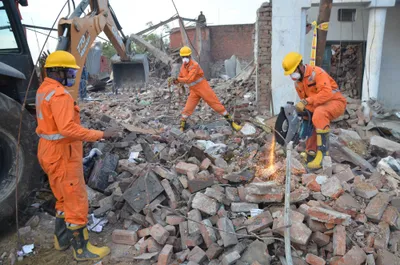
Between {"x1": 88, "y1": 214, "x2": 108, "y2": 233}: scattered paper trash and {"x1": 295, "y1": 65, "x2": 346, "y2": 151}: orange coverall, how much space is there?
3.11 meters

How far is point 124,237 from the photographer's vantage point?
11.2 ft

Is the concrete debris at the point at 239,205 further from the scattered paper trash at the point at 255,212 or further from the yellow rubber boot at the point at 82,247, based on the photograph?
the yellow rubber boot at the point at 82,247

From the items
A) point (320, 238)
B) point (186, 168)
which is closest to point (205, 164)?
point (186, 168)

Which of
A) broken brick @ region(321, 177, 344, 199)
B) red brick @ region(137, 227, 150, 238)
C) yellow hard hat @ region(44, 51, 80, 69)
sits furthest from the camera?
broken brick @ region(321, 177, 344, 199)

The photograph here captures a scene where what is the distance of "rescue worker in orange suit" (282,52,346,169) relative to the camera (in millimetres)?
4449

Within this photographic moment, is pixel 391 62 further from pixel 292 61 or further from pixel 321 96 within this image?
pixel 292 61

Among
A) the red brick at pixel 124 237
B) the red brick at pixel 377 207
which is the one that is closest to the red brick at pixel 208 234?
the red brick at pixel 124 237

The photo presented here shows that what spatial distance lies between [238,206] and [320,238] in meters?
0.88

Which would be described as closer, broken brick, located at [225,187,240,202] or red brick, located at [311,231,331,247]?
red brick, located at [311,231,331,247]

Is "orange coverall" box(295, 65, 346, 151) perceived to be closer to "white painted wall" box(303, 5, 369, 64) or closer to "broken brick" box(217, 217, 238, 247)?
"broken brick" box(217, 217, 238, 247)

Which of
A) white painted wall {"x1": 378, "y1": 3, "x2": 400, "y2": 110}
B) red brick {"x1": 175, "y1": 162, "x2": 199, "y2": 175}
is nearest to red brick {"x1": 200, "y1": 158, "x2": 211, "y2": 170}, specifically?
red brick {"x1": 175, "y1": 162, "x2": 199, "y2": 175}

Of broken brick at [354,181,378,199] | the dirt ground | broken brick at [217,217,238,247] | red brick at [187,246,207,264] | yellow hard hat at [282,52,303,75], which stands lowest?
the dirt ground

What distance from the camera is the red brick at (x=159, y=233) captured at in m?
3.22

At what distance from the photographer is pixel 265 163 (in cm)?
471
